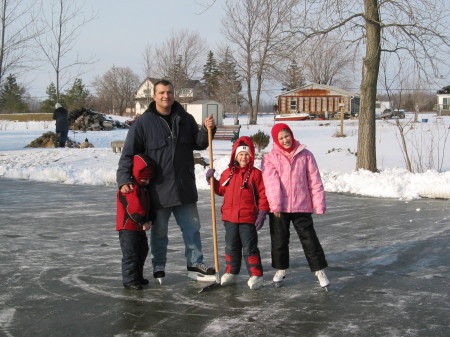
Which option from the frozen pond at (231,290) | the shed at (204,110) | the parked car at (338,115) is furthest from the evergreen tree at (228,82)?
the frozen pond at (231,290)

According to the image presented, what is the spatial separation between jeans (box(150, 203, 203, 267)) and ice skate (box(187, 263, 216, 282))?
48mm

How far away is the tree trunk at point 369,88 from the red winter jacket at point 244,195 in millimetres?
9158

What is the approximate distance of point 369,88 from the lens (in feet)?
45.8

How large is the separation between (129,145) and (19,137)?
26.2 metres

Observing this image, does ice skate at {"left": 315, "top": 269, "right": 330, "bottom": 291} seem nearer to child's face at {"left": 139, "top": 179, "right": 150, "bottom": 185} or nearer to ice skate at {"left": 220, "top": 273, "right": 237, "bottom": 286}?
ice skate at {"left": 220, "top": 273, "right": 237, "bottom": 286}

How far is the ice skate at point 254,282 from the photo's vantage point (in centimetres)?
531

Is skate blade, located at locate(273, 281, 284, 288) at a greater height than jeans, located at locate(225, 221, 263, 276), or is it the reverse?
jeans, located at locate(225, 221, 263, 276)

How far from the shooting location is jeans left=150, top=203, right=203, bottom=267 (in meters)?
5.51

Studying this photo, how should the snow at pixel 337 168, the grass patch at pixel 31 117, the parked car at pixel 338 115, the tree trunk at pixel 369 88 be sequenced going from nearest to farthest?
1. the snow at pixel 337 168
2. the tree trunk at pixel 369 88
3. the grass patch at pixel 31 117
4. the parked car at pixel 338 115

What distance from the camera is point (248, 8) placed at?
52.8m

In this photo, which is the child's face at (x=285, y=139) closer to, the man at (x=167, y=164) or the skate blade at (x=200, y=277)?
the man at (x=167, y=164)

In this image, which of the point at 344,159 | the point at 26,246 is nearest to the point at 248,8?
the point at 344,159

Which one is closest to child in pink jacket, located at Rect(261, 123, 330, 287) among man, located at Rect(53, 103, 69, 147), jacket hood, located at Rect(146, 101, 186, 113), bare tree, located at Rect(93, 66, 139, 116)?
jacket hood, located at Rect(146, 101, 186, 113)

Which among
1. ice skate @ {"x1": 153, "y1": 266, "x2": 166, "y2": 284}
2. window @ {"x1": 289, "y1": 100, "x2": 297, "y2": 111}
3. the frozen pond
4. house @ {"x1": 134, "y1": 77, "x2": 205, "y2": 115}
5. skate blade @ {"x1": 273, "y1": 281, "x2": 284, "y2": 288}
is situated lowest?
the frozen pond
